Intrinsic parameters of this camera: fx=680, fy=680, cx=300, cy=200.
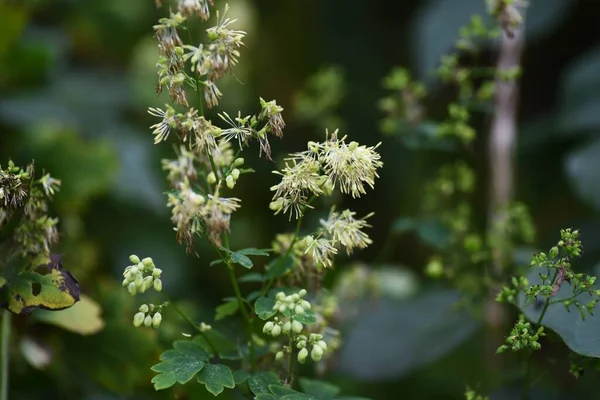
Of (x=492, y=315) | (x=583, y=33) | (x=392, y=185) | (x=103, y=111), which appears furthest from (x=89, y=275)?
(x=583, y=33)

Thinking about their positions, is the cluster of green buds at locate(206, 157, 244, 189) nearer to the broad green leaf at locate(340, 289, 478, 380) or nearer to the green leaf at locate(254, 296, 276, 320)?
the green leaf at locate(254, 296, 276, 320)

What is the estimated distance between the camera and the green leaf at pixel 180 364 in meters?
0.58

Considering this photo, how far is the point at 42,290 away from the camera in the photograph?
0.67 metres

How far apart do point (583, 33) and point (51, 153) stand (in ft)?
3.87

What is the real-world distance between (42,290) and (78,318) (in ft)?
0.45

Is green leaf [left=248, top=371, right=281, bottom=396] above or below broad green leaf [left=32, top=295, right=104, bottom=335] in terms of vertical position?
below

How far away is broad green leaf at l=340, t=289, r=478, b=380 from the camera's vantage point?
1.08 m

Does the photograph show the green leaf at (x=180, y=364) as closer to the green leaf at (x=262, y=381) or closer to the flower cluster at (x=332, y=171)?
the green leaf at (x=262, y=381)

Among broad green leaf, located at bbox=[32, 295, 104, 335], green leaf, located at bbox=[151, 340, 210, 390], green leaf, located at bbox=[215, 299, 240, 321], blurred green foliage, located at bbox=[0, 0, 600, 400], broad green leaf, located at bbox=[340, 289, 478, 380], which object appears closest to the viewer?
green leaf, located at bbox=[151, 340, 210, 390]

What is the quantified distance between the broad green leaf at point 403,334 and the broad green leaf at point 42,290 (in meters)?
0.58

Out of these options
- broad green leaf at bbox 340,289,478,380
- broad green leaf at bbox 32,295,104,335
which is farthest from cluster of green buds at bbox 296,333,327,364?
broad green leaf at bbox 340,289,478,380

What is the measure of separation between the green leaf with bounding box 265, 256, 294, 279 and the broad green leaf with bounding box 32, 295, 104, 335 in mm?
229

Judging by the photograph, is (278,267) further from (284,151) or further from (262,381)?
(284,151)

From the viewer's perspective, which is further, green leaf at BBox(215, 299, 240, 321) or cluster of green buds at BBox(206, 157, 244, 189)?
green leaf at BBox(215, 299, 240, 321)
